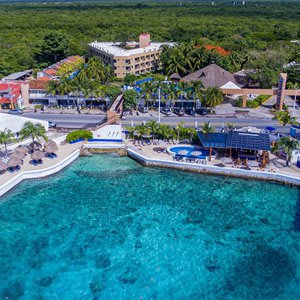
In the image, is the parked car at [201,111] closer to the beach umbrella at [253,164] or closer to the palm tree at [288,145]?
the palm tree at [288,145]

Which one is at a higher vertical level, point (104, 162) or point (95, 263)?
point (104, 162)

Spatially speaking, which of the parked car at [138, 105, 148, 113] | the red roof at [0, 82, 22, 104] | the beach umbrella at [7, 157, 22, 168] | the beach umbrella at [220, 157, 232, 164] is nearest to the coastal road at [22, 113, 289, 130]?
the parked car at [138, 105, 148, 113]

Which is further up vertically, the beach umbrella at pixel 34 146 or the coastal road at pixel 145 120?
the coastal road at pixel 145 120

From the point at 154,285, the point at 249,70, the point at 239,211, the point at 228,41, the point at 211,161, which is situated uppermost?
the point at 228,41

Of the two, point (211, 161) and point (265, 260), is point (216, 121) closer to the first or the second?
point (211, 161)

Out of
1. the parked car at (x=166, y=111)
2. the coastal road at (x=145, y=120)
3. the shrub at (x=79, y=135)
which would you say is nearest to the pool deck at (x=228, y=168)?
the shrub at (x=79, y=135)

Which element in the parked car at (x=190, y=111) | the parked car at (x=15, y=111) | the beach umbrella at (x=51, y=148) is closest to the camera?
the beach umbrella at (x=51, y=148)

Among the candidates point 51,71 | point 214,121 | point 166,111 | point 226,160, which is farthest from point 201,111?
point 51,71

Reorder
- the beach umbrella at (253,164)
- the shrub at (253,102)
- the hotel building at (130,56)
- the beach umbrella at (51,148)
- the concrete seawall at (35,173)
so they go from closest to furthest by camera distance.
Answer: the concrete seawall at (35,173), the beach umbrella at (253,164), the beach umbrella at (51,148), the shrub at (253,102), the hotel building at (130,56)

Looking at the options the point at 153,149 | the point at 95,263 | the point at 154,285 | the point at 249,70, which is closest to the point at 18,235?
the point at 95,263
